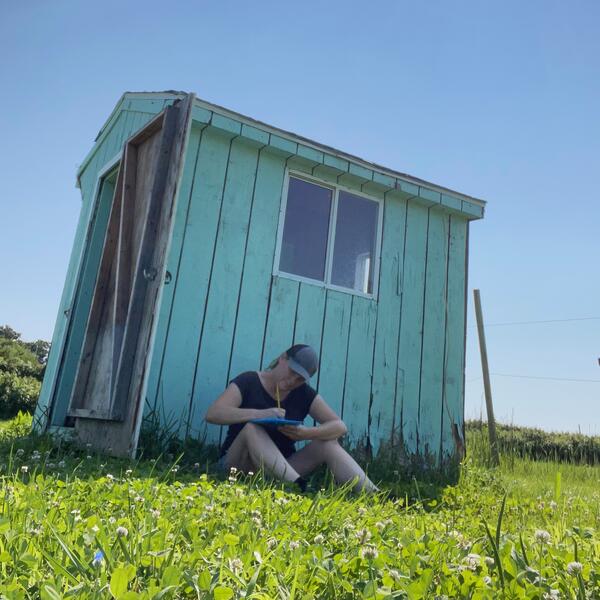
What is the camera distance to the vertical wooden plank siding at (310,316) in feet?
20.9

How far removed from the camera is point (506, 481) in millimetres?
5855

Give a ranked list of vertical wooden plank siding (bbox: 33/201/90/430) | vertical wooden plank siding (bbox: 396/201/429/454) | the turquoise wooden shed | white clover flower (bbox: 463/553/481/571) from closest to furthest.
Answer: white clover flower (bbox: 463/553/481/571)
the turquoise wooden shed
vertical wooden plank siding (bbox: 33/201/90/430)
vertical wooden plank siding (bbox: 396/201/429/454)

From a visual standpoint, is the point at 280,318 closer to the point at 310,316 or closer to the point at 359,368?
the point at 310,316

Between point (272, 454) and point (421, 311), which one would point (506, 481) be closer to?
point (421, 311)

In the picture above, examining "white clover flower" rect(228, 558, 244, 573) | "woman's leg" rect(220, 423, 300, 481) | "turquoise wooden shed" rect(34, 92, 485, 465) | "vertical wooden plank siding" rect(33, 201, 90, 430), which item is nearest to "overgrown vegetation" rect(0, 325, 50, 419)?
"vertical wooden plank siding" rect(33, 201, 90, 430)

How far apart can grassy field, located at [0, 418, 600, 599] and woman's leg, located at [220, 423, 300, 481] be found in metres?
0.89

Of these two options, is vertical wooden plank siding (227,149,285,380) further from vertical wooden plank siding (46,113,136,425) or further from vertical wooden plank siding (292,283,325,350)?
vertical wooden plank siding (46,113,136,425)

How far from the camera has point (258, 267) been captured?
20.6 ft

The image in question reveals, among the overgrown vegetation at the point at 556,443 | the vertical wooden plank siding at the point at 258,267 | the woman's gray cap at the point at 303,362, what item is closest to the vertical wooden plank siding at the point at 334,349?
the vertical wooden plank siding at the point at 258,267

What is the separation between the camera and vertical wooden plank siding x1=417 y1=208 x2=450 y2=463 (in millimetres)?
6906

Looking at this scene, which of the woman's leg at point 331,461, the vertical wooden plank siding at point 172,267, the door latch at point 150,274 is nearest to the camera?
the woman's leg at point 331,461

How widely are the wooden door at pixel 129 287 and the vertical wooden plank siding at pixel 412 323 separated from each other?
10.1 feet

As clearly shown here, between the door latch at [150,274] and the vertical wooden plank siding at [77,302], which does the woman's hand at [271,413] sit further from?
the vertical wooden plank siding at [77,302]

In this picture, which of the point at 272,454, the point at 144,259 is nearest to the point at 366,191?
the point at 144,259
